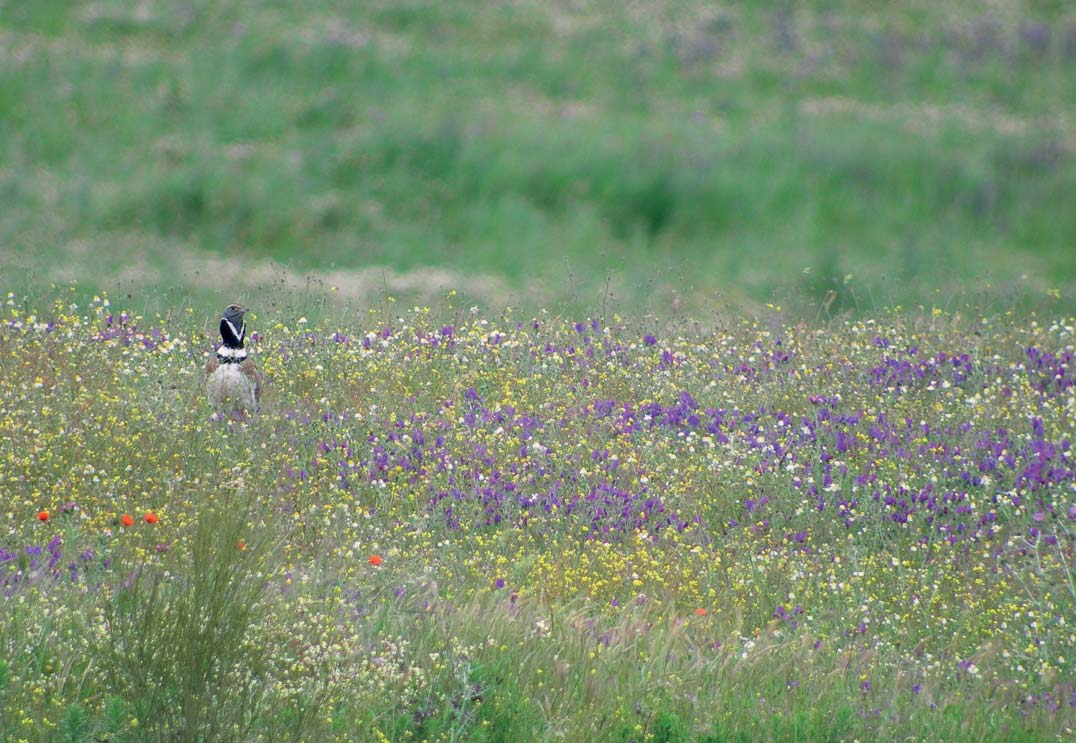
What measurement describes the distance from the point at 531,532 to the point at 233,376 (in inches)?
88.0

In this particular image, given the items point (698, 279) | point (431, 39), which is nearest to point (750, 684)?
point (698, 279)

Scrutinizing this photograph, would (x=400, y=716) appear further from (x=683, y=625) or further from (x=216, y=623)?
(x=683, y=625)

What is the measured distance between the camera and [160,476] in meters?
7.05

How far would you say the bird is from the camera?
769 cm

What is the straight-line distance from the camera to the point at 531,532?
23.2 ft

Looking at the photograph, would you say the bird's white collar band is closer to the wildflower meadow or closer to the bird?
the bird

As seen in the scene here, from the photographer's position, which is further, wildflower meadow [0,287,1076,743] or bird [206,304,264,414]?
bird [206,304,264,414]

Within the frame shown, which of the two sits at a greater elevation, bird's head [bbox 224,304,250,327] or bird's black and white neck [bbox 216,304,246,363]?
bird's head [bbox 224,304,250,327]

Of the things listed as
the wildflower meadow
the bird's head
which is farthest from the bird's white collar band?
the wildflower meadow

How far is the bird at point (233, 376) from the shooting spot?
303 inches

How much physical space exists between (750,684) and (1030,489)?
325 centimetres

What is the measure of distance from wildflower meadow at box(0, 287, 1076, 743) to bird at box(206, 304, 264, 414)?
0.17 meters

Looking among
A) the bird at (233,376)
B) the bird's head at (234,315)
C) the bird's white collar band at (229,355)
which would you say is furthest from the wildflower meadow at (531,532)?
the bird's head at (234,315)

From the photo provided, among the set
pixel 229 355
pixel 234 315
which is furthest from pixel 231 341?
pixel 234 315
